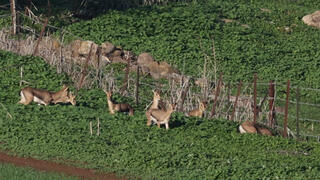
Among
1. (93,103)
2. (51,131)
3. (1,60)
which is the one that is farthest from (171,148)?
(1,60)

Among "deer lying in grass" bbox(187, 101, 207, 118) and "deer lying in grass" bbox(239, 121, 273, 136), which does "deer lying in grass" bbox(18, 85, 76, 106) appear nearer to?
"deer lying in grass" bbox(187, 101, 207, 118)

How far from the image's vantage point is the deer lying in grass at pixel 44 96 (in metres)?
23.1

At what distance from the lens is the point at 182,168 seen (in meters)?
18.3

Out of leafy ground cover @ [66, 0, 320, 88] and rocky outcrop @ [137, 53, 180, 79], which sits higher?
leafy ground cover @ [66, 0, 320, 88]

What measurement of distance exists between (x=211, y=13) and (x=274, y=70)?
8.34 meters

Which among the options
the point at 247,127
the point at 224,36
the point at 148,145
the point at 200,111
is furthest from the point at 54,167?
the point at 224,36

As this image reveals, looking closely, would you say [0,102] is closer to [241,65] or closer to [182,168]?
[182,168]

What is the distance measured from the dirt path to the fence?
5.73m

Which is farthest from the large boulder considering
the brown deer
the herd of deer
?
the brown deer

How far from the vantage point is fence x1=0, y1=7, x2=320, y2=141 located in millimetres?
23281

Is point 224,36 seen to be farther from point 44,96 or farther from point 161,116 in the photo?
point 161,116

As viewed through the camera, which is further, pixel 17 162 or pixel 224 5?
pixel 224 5

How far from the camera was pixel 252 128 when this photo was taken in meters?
21.6

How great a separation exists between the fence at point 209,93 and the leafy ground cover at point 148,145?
4.01ft
